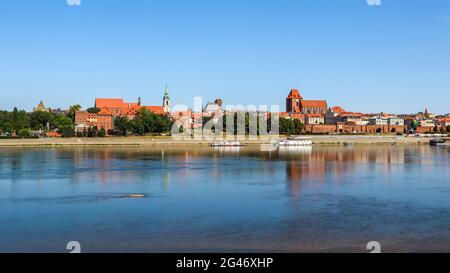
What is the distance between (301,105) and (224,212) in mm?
110091

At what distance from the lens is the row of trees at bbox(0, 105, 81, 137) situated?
65.9m

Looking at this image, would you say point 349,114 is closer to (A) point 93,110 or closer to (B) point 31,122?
(A) point 93,110

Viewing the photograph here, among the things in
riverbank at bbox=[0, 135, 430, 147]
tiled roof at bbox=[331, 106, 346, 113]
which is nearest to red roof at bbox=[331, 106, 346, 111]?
tiled roof at bbox=[331, 106, 346, 113]

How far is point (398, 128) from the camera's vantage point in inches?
4451

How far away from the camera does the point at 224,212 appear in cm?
1491

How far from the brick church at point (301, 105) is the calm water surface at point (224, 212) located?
93.3 metres

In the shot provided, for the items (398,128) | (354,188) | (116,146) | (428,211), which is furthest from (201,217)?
(398,128)

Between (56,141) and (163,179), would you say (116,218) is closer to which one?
(163,179)

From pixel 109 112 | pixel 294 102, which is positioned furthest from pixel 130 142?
pixel 294 102

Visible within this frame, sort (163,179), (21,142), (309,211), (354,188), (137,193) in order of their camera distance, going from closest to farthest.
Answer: (309,211), (137,193), (354,188), (163,179), (21,142)

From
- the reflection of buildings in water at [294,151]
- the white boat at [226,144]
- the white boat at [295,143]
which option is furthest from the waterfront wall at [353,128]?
the reflection of buildings in water at [294,151]

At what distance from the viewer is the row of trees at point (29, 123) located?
65938 mm
